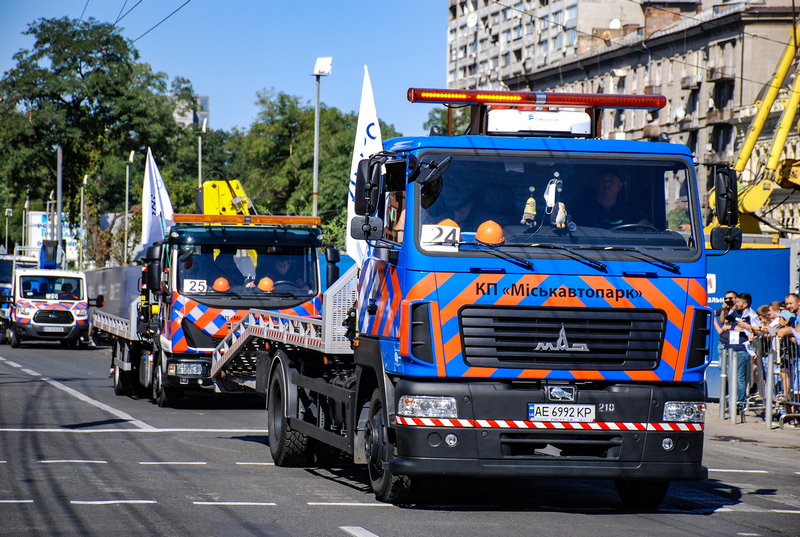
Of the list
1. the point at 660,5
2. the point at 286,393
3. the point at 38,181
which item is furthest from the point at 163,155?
the point at 286,393

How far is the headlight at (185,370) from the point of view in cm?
1661

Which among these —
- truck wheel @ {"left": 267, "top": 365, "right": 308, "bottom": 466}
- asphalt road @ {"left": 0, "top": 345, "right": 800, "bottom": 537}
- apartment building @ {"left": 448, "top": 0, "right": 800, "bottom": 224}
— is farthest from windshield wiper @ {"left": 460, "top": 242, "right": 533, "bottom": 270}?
apartment building @ {"left": 448, "top": 0, "right": 800, "bottom": 224}

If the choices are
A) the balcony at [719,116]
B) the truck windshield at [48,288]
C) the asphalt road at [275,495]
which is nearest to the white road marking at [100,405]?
the asphalt road at [275,495]

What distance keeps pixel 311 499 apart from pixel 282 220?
8111 millimetres

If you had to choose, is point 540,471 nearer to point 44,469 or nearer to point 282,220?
point 44,469

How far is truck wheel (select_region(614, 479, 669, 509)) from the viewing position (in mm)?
9250

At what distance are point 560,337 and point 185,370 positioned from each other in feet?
30.3

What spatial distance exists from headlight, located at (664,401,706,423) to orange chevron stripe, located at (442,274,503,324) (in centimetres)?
154

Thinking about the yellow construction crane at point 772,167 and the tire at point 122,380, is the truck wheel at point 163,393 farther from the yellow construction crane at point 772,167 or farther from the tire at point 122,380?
the yellow construction crane at point 772,167

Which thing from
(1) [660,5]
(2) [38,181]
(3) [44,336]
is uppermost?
(1) [660,5]

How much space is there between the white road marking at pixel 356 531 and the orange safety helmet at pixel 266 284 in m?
9.00

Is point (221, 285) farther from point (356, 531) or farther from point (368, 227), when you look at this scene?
Result: point (356, 531)

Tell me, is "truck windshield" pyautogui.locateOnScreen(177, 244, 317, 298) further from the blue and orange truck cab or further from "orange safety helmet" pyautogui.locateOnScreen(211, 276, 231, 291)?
the blue and orange truck cab

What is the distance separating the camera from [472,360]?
8.32 meters
